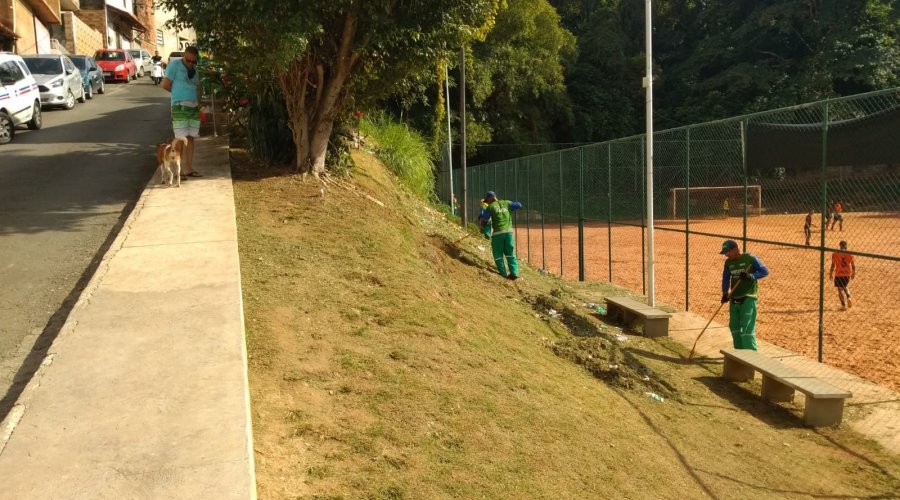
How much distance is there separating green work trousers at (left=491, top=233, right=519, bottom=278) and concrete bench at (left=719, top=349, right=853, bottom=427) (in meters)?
4.12

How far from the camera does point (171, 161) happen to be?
33.7 ft

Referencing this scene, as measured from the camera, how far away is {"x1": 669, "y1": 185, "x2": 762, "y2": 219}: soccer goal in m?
11.9

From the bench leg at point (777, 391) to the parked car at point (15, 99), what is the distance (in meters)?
14.3

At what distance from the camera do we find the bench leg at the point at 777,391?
8070 mm

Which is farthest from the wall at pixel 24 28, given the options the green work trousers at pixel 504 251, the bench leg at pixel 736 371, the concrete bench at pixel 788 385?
the concrete bench at pixel 788 385

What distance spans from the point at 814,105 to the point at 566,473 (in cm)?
639

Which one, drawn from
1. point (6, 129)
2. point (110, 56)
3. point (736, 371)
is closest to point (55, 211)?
point (6, 129)

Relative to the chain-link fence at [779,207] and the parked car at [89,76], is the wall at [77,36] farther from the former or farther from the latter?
the chain-link fence at [779,207]

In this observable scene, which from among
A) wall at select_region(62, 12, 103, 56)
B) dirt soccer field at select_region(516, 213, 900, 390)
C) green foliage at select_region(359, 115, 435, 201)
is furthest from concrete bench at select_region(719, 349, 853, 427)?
wall at select_region(62, 12, 103, 56)

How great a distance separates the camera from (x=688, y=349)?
413 inches

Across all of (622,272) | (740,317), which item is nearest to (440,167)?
(622,272)

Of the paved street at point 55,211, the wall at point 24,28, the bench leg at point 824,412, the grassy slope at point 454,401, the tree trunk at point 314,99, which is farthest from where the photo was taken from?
the wall at point 24,28

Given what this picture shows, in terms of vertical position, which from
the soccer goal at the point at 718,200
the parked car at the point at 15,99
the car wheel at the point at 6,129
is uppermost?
the parked car at the point at 15,99

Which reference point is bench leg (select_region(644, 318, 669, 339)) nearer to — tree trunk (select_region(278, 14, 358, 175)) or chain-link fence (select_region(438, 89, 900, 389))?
chain-link fence (select_region(438, 89, 900, 389))
